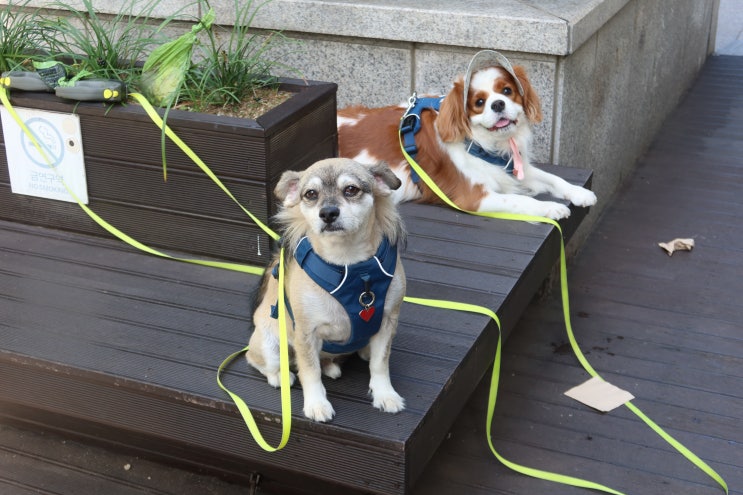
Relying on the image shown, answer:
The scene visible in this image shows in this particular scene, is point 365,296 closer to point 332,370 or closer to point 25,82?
point 332,370

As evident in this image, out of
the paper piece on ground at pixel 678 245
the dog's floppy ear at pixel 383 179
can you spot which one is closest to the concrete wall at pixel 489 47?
the paper piece on ground at pixel 678 245

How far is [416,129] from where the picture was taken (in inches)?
150

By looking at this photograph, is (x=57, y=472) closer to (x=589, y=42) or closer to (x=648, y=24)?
(x=589, y=42)

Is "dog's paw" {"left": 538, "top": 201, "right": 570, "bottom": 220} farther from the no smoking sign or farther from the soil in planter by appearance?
the no smoking sign

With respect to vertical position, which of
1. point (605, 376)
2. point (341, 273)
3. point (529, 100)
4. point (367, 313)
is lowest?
point (605, 376)

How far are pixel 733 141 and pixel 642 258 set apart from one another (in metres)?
1.90

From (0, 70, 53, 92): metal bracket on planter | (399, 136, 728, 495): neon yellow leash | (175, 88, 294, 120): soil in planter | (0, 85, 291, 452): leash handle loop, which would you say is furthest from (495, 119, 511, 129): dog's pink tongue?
(0, 70, 53, 92): metal bracket on planter

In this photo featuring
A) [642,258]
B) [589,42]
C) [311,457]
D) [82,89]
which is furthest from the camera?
[642,258]

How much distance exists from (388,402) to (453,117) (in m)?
1.52

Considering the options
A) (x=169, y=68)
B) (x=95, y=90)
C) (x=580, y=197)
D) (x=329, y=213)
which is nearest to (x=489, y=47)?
(x=580, y=197)

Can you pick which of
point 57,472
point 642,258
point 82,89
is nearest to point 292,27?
point 82,89

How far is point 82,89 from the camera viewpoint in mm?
3311

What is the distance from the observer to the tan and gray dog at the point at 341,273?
7.50 ft

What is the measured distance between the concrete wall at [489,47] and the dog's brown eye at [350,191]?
5.99 ft
